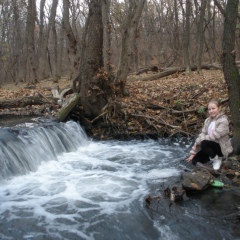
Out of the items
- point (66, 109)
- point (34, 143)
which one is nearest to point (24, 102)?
point (66, 109)

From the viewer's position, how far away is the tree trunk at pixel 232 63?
6.96 meters

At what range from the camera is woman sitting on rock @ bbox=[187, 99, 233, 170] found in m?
6.74

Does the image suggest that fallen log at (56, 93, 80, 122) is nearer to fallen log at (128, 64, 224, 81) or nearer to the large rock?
the large rock

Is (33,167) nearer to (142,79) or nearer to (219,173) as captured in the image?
(219,173)

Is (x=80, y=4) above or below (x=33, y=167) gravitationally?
above

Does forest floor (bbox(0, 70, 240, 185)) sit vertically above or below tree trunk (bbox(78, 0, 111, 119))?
below

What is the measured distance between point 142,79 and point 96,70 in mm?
7896

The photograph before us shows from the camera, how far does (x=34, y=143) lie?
875 cm

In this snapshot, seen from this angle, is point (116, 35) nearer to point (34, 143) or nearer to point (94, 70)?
point (94, 70)

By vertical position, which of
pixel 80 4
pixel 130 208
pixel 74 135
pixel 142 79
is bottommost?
pixel 130 208

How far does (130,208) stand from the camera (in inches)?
222

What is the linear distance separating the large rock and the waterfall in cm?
379

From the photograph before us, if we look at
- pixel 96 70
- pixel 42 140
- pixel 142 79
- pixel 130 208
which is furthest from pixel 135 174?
pixel 142 79

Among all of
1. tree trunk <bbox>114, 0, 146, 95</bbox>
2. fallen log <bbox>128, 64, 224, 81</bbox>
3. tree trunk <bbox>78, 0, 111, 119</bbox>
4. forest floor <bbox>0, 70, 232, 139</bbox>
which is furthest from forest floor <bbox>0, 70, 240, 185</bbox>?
fallen log <bbox>128, 64, 224, 81</bbox>
